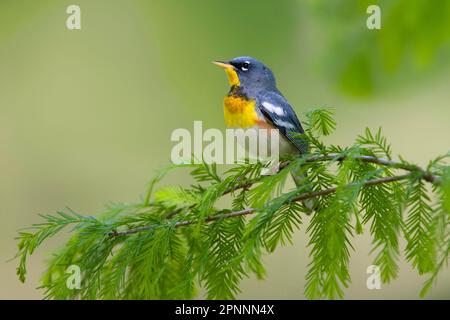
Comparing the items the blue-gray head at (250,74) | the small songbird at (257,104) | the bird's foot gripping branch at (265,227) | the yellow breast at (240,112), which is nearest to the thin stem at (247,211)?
the bird's foot gripping branch at (265,227)

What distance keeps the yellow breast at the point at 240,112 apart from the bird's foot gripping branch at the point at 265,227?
105 centimetres

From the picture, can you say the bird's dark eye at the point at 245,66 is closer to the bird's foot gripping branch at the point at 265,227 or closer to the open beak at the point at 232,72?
the open beak at the point at 232,72

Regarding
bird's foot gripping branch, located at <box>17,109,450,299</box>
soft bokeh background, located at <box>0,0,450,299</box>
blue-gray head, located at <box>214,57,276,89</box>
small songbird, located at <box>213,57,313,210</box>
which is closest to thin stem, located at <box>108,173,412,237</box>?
bird's foot gripping branch, located at <box>17,109,450,299</box>

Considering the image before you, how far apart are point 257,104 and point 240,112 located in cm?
11

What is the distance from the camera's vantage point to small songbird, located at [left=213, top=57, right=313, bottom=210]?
131 inches

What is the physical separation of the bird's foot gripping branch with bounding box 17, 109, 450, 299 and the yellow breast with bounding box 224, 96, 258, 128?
1.05 meters

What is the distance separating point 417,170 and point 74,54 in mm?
6135

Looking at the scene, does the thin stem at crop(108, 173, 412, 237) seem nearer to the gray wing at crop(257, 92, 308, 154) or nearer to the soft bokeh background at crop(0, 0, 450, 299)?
the gray wing at crop(257, 92, 308, 154)

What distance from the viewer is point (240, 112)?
135 inches

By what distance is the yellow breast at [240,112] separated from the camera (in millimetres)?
3375

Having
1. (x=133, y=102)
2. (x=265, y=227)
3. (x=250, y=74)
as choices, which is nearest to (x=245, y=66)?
(x=250, y=74)

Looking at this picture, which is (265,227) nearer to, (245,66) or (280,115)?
(280,115)

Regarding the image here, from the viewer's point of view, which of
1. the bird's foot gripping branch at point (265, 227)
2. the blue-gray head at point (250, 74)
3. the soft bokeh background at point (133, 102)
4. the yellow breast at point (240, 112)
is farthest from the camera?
the soft bokeh background at point (133, 102)

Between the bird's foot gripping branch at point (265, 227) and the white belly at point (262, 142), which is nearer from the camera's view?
the bird's foot gripping branch at point (265, 227)
